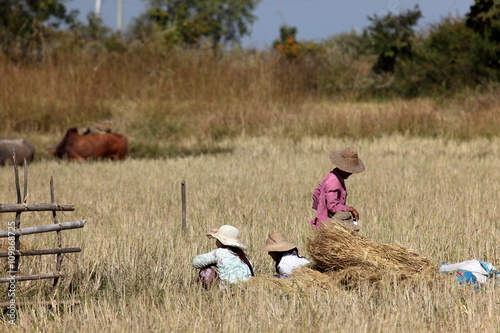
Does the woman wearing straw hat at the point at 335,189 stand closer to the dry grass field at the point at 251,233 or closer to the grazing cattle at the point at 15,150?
the dry grass field at the point at 251,233

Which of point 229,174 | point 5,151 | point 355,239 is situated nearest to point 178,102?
point 5,151

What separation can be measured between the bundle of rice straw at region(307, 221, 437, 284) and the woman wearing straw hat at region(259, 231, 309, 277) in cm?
24

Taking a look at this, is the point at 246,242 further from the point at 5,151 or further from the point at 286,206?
the point at 5,151

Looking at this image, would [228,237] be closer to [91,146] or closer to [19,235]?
[19,235]

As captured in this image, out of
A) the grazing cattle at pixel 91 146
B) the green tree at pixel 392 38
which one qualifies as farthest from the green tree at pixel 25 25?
the green tree at pixel 392 38

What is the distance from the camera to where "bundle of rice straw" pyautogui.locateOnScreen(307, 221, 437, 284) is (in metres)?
5.14

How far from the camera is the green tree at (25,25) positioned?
2109cm

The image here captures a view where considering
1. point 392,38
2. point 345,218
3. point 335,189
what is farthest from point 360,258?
point 392,38

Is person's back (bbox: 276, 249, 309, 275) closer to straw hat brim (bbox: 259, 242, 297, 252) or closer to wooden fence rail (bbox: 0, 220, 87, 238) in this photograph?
straw hat brim (bbox: 259, 242, 297, 252)

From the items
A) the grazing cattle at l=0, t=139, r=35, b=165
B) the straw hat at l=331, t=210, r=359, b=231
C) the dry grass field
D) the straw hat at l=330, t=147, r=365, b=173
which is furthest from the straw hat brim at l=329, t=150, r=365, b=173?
the grazing cattle at l=0, t=139, r=35, b=165

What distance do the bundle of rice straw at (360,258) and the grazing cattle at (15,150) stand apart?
33.1ft

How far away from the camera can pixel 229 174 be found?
12.2 meters

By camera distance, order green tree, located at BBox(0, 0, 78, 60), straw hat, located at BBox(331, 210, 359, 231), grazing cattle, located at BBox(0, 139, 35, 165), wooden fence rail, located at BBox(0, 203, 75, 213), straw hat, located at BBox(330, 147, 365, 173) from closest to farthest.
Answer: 1. wooden fence rail, located at BBox(0, 203, 75, 213)
2. straw hat, located at BBox(331, 210, 359, 231)
3. straw hat, located at BBox(330, 147, 365, 173)
4. grazing cattle, located at BBox(0, 139, 35, 165)
5. green tree, located at BBox(0, 0, 78, 60)

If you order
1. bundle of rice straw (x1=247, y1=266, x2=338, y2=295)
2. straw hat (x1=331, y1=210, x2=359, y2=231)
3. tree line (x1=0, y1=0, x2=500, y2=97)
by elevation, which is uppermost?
tree line (x1=0, y1=0, x2=500, y2=97)
